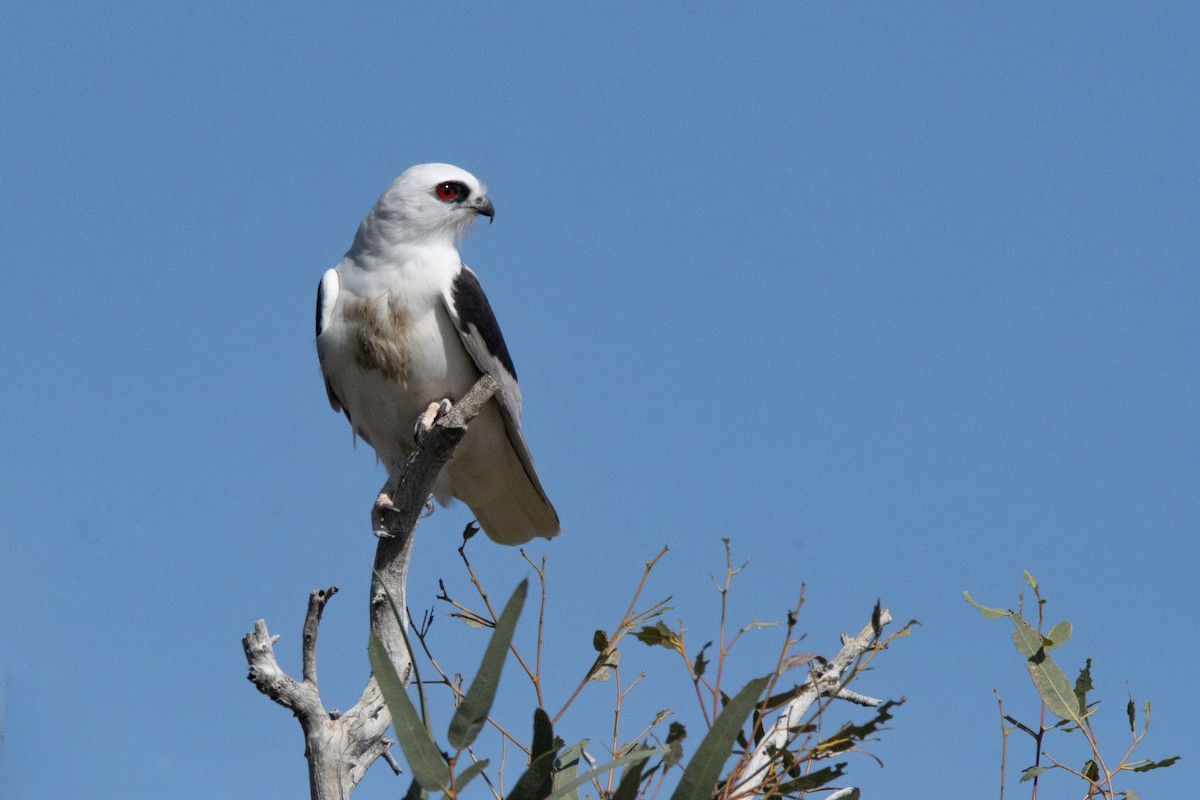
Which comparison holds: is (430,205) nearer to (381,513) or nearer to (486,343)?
(486,343)

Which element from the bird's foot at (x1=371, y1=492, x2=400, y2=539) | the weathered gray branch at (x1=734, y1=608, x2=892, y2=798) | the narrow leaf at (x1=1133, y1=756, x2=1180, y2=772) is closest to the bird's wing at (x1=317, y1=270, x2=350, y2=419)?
the bird's foot at (x1=371, y1=492, x2=400, y2=539)

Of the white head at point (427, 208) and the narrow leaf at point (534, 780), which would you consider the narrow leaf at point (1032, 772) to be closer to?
the narrow leaf at point (534, 780)

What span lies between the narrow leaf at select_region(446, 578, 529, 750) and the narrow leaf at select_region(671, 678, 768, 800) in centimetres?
42

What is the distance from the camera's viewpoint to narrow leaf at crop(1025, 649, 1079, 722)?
2.91 meters

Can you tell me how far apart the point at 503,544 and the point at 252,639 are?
107 inches

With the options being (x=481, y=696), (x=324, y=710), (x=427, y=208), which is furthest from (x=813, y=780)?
(x=427, y=208)

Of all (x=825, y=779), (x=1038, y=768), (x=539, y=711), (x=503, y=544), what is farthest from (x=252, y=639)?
(x=503, y=544)

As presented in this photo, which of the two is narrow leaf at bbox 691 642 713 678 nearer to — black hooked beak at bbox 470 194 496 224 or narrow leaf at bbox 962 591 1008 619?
narrow leaf at bbox 962 591 1008 619

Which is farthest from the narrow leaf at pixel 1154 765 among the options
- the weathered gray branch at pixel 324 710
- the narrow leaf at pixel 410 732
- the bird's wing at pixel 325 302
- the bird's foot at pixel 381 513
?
the bird's wing at pixel 325 302

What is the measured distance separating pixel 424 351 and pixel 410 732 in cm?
351

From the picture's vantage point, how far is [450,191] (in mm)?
6430

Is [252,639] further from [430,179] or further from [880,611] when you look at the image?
[430,179]

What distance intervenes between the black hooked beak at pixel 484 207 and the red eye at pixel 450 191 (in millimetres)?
82

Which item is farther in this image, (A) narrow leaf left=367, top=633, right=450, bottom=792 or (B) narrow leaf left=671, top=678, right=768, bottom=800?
(B) narrow leaf left=671, top=678, right=768, bottom=800
